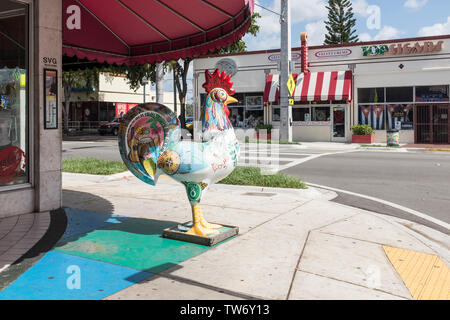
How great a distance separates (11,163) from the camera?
659 cm

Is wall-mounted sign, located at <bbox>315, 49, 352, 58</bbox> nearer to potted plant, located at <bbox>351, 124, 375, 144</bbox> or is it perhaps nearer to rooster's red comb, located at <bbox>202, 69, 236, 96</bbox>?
potted plant, located at <bbox>351, 124, 375, 144</bbox>

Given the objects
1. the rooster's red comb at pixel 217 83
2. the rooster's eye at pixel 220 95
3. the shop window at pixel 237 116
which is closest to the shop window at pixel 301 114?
the shop window at pixel 237 116

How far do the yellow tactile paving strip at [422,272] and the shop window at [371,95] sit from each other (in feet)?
71.3

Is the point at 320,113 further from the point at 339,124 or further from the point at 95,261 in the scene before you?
the point at 95,261

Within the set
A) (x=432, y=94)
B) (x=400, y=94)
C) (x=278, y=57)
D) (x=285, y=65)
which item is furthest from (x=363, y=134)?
(x=278, y=57)

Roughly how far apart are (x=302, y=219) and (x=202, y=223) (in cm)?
198

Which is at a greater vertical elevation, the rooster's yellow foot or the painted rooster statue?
the painted rooster statue

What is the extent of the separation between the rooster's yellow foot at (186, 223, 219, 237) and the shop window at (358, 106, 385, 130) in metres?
22.3

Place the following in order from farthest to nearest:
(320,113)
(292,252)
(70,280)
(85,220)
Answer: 1. (320,113)
2. (85,220)
3. (292,252)
4. (70,280)

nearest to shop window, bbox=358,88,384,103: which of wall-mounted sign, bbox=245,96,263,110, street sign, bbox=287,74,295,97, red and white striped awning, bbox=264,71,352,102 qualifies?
red and white striped awning, bbox=264,71,352,102

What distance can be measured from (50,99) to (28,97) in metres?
0.33

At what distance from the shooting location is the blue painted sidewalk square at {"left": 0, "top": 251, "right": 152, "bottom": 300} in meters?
3.65

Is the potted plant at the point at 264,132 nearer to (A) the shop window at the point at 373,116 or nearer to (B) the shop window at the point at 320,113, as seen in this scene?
(B) the shop window at the point at 320,113
